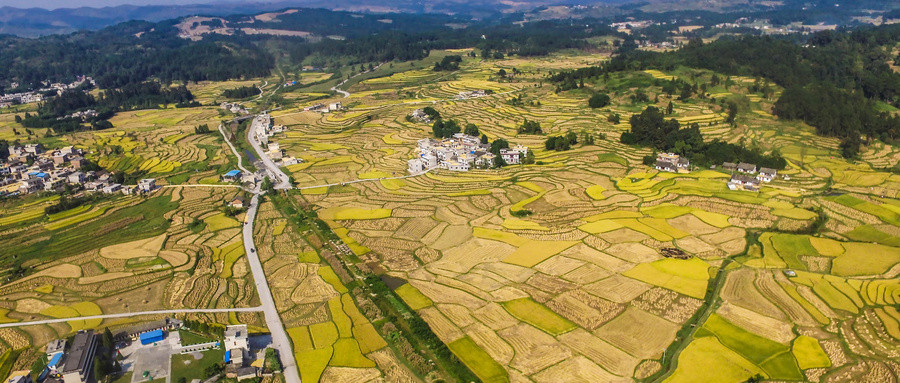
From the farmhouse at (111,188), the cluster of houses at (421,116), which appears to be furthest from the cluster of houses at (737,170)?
the farmhouse at (111,188)

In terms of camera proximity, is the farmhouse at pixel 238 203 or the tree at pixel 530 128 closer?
the farmhouse at pixel 238 203

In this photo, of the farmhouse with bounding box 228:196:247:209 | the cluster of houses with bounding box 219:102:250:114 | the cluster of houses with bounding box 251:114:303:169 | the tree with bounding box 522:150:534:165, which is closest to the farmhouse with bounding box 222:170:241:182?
the cluster of houses with bounding box 251:114:303:169

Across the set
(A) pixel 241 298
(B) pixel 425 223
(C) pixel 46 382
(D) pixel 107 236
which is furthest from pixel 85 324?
(B) pixel 425 223

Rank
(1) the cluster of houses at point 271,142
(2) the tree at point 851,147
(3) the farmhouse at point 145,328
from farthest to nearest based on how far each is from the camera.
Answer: (1) the cluster of houses at point 271,142
(2) the tree at point 851,147
(3) the farmhouse at point 145,328

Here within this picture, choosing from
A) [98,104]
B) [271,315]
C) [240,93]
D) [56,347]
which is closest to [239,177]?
[271,315]

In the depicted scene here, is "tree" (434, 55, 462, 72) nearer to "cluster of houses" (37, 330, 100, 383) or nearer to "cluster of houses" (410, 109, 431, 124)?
"cluster of houses" (410, 109, 431, 124)

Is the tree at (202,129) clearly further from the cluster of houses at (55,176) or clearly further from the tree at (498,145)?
the tree at (498,145)

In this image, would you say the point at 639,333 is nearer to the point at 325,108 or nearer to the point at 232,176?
the point at 232,176
